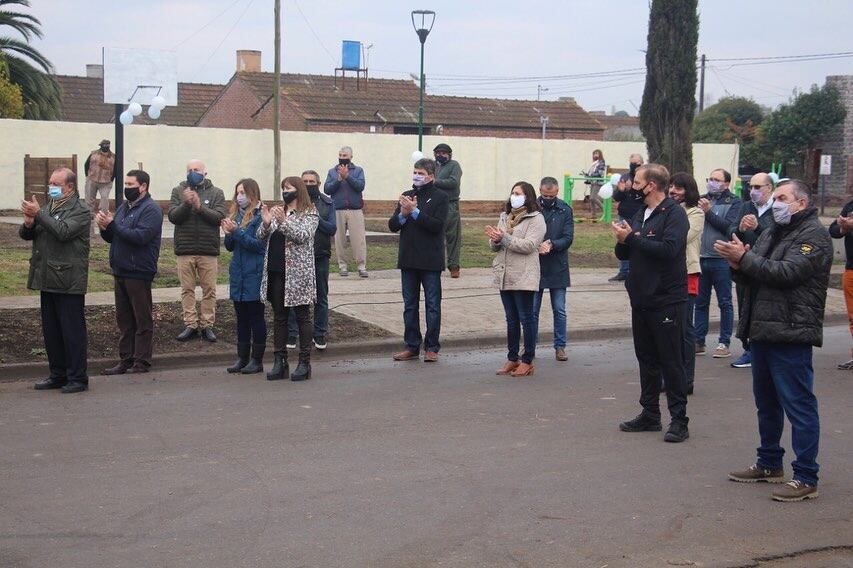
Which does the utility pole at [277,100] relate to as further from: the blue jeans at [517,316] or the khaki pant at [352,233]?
the blue jeans at [517,316]

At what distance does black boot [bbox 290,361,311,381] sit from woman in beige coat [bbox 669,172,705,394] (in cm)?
345

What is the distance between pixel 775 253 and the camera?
6910 millimetres

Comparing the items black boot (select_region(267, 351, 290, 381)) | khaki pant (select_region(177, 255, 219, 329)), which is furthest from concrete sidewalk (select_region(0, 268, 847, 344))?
black boot (select_region(267, 351, 290, 381))

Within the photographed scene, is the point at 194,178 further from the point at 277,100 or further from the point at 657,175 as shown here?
the point at 277,100

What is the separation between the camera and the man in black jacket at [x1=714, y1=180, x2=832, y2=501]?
22.2 feet

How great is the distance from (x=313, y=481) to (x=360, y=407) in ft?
7.62

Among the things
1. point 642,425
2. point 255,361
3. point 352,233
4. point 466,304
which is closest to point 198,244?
point 255,361

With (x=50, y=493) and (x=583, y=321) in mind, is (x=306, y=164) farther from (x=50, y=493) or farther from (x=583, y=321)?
(x=50, y=493)

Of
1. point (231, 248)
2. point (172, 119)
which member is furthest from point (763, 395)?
point (172, 119)

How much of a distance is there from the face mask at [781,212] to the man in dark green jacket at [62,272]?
229 inches

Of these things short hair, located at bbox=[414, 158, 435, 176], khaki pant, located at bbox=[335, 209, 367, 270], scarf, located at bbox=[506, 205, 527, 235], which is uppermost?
short hair, located at bbox=[414, 158, 435, 176]

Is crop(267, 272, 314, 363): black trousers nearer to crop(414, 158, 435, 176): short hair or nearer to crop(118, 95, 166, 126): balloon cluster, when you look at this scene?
crop(414, 158, 435, 176): short hair

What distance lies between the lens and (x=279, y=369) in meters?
10.6

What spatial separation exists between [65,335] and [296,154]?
24.5 m
